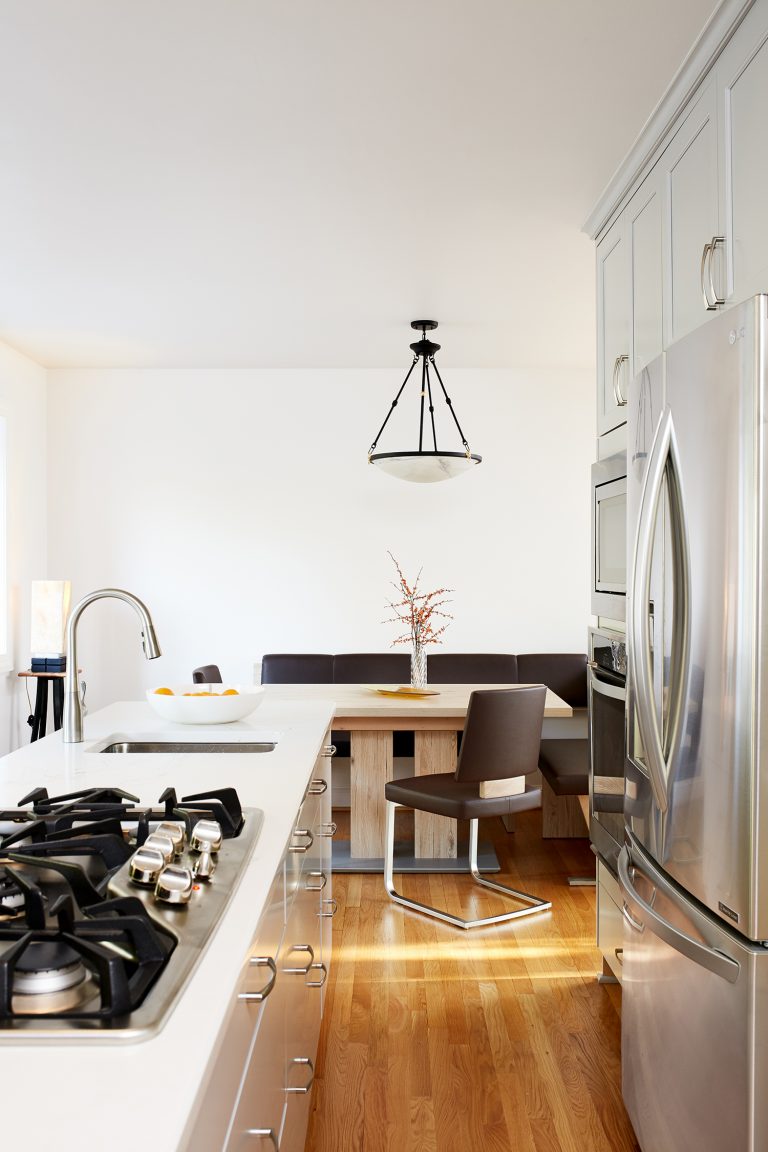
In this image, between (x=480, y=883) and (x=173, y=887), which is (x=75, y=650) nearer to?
(x=173, y=887)

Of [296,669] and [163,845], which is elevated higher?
[163,845]

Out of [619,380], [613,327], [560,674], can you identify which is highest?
[613,327]

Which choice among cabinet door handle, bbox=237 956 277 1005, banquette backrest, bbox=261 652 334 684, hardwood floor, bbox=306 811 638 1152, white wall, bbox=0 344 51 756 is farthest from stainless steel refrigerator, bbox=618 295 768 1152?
white wall, bbox=0 344 51 756

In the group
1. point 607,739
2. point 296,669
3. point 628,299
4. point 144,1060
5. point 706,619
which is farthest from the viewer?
point 296,669

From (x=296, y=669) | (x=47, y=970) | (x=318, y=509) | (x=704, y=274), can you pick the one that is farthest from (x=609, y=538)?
(x=318, y=509)

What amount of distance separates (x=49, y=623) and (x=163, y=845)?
4373 millimetres

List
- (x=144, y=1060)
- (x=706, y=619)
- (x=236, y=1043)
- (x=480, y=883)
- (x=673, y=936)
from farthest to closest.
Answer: (x=480, y=883) → (x=673, y=936) → (x=706, y=619) → (x=236, y=1043) → (x=144, y=1060)

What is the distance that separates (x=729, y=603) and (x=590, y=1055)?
1.58 meters

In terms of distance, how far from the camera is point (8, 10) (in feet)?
6.89

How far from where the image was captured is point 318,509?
19.6 ft

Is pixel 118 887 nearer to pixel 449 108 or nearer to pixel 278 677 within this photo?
pixel 449 108

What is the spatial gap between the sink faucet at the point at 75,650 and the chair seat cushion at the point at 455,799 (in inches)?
60.5

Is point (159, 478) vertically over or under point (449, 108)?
under

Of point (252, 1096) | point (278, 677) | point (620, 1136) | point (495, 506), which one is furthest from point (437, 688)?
point (252, 1096)
